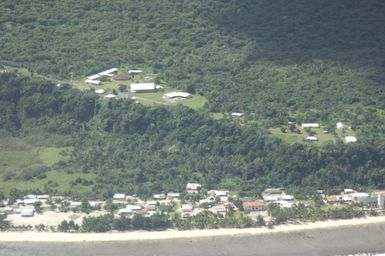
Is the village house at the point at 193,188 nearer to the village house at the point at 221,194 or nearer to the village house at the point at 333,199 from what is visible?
the village house at the point at 221,194

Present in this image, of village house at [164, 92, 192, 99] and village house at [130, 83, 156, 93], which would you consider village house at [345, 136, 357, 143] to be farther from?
village house at [130, 83, 156, 93]

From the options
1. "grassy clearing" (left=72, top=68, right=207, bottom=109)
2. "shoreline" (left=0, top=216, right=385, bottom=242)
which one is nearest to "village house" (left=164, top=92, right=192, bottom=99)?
"grassy clearing" (left=72, top=68, right=207, bottom=109)

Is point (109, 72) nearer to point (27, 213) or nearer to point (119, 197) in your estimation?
point (119, 197)

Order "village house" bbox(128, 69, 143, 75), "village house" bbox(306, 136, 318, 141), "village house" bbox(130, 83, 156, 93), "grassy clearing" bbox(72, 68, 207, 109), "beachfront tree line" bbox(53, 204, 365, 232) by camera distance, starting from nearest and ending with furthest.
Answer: "beachfront tree line" bbox(53, 204, 365, 232)
"village house" bbox(306, 136, 318, 141)
"grassy clearing" bbox(72, 68, 207, 109)
"village house" bbox(130, 83, 156, 93)
"village house" bbox(128, 69, 143, 75)

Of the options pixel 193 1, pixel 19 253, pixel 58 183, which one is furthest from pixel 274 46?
pixel 19 253

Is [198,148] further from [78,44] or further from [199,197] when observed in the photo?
[78,44]

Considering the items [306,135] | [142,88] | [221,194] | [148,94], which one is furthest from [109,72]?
[221,194]

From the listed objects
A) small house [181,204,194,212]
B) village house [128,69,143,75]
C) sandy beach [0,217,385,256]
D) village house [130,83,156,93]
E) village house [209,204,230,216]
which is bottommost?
sandy beach [0,217,385,256]
